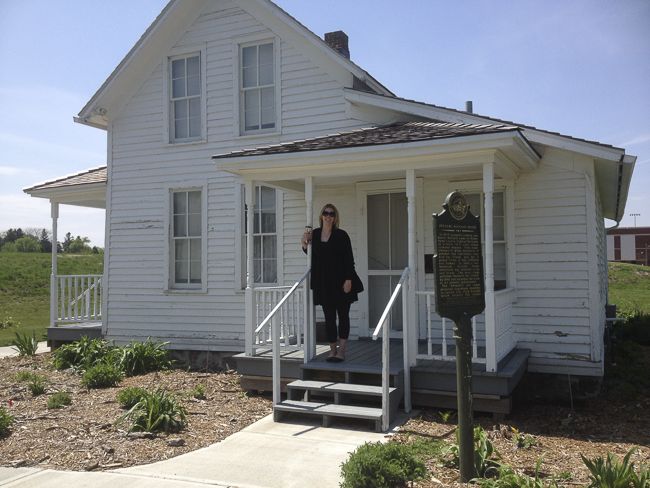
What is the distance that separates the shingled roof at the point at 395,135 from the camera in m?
6.67

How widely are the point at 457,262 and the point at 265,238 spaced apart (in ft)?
19.3

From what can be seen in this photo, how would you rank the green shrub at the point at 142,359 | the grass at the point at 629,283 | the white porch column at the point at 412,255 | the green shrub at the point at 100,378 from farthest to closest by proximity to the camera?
the grass at the point at 629,283 < the green shrub at the point at 142,359 < the green shrub at the point at 100,378 < the white porch column at the point at 412,255

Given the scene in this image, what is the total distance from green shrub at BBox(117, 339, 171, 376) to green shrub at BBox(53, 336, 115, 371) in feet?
1.45

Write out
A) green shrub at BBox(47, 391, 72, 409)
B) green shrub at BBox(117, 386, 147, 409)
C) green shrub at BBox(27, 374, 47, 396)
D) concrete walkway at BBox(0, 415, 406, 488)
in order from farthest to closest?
green shrub at BBox(27, 374, 47, 396), green shrub at BBox(47, 391, 72, 409), green shrub at BBox(117, 386, 147, 409), concrete walkway at BBox(0, 415, 406, 488)

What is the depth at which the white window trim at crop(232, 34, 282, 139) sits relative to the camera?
10.1 meters

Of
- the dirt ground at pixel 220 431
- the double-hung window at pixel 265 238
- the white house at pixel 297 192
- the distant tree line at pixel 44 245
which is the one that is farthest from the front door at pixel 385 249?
the distant tree line at pixel 44 245

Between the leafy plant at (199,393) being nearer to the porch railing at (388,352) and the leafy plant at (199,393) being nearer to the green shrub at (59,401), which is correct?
the green shrub at (59,401)

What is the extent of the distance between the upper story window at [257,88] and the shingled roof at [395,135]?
8.22ft

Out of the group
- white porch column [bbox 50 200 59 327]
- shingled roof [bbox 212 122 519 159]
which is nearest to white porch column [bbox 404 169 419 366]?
shingled roof [bbox 212 122 519 159]

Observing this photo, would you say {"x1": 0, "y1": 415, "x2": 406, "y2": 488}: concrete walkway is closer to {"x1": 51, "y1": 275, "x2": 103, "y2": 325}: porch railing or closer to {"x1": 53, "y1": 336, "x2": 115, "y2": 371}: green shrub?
{"x1": 53, "y1": 336, "x2": 115, "y2": 371}: green shrub

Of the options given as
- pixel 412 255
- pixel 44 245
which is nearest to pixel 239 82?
pixel 412 255

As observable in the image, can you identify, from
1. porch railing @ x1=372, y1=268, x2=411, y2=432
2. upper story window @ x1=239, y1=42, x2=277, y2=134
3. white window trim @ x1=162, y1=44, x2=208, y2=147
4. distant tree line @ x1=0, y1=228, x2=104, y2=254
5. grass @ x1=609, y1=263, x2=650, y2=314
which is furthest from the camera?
distant tree line @ x1=0, y1=228, x2=104, y2=254

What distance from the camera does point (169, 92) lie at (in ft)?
36.3

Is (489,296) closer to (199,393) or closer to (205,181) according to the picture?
(199,393)
